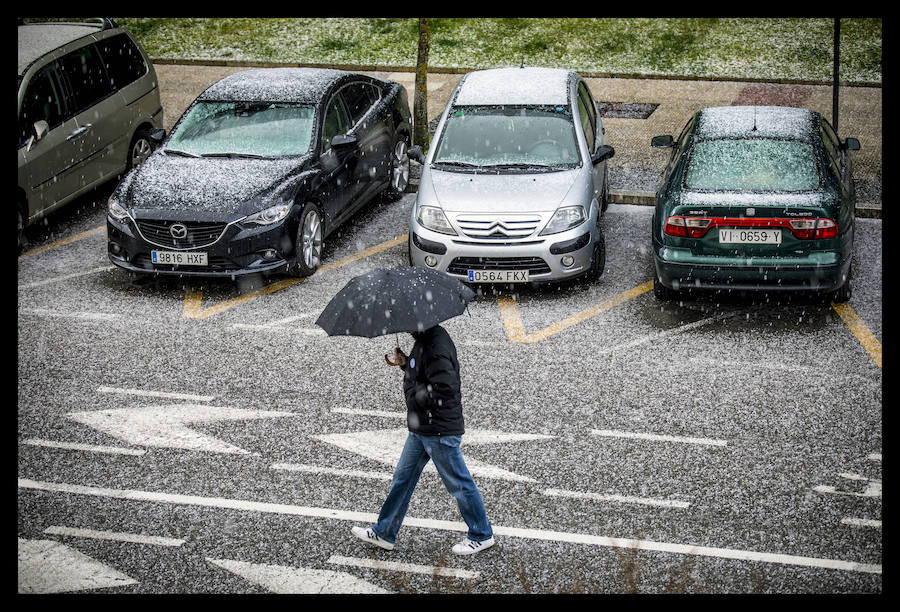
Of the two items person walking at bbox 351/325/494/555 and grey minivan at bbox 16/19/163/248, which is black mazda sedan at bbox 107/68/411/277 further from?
person walking at bbox 351/325/494/555

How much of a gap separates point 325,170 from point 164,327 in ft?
8.49

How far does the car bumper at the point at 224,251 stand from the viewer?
979cm

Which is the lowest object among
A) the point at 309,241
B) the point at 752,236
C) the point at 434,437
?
the point at 309,241

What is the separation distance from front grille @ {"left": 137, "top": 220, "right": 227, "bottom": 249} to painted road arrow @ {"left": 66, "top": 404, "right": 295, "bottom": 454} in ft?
8.22

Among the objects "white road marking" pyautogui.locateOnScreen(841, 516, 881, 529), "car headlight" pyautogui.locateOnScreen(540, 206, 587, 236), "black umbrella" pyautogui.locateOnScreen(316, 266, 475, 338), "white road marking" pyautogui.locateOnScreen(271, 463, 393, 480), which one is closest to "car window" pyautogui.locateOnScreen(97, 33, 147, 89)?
"car headlight" pyautogui.locateOnScreen(540, 206, 587, 236)

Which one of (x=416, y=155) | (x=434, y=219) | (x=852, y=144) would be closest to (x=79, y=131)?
(x=416, y=155)

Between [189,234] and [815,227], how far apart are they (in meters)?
5.70

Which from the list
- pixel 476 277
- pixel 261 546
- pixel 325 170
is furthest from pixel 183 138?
pixel 261 546

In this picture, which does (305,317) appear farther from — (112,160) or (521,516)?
(112,160)

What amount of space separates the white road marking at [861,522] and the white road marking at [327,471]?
2.80 metres

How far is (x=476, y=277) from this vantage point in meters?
9.69

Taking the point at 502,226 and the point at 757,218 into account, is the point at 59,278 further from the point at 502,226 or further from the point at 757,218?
the point at 757,218

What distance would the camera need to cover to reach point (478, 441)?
711cm

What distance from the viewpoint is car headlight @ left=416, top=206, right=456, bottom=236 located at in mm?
9844
